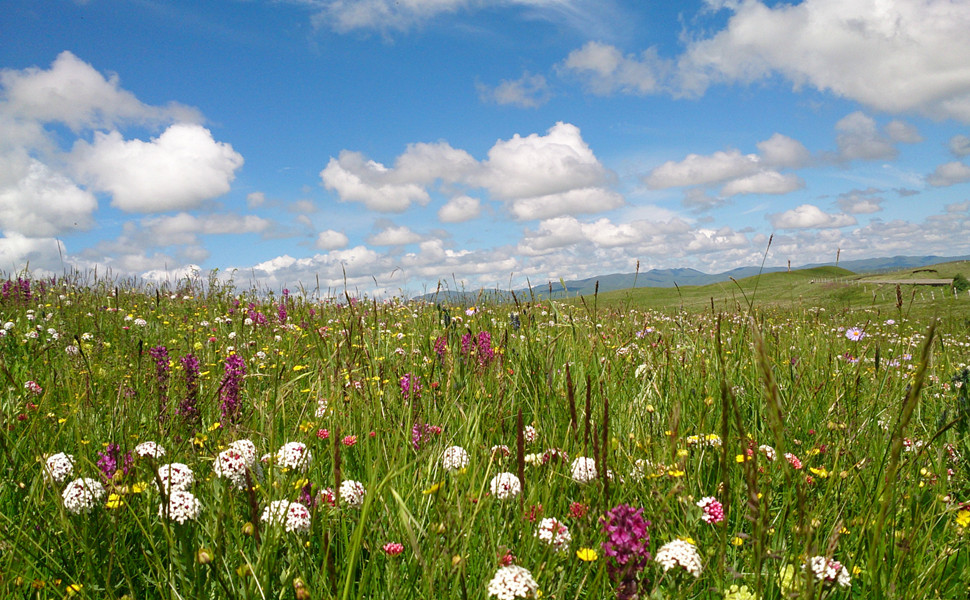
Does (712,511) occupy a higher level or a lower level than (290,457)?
lower

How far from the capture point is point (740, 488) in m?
2.14

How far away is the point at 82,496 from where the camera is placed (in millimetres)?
1661

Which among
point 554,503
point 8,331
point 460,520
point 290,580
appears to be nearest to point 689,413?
point 554,503

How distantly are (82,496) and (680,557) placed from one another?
1793mm

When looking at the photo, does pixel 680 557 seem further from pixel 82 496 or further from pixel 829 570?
pixel 82 496

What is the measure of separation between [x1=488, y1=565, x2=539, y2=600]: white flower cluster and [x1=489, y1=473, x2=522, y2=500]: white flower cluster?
38cm

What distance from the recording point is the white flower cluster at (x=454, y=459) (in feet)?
6.40

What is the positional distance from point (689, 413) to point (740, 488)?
2.81ft

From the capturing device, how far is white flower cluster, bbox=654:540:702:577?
52.3 inches

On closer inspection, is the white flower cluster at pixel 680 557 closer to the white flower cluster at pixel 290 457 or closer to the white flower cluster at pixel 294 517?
the white flower cluster at pixel 294 517

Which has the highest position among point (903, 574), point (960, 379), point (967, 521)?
point (960, 379)

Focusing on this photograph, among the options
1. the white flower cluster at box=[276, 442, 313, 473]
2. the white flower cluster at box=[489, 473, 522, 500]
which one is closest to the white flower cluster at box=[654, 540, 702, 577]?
the white flower cluster at box=[489, 473, 522, 500]

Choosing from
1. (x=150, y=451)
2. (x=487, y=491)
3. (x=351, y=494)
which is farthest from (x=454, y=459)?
(x=150, y=451)

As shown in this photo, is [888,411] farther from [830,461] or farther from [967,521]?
[967,521]
